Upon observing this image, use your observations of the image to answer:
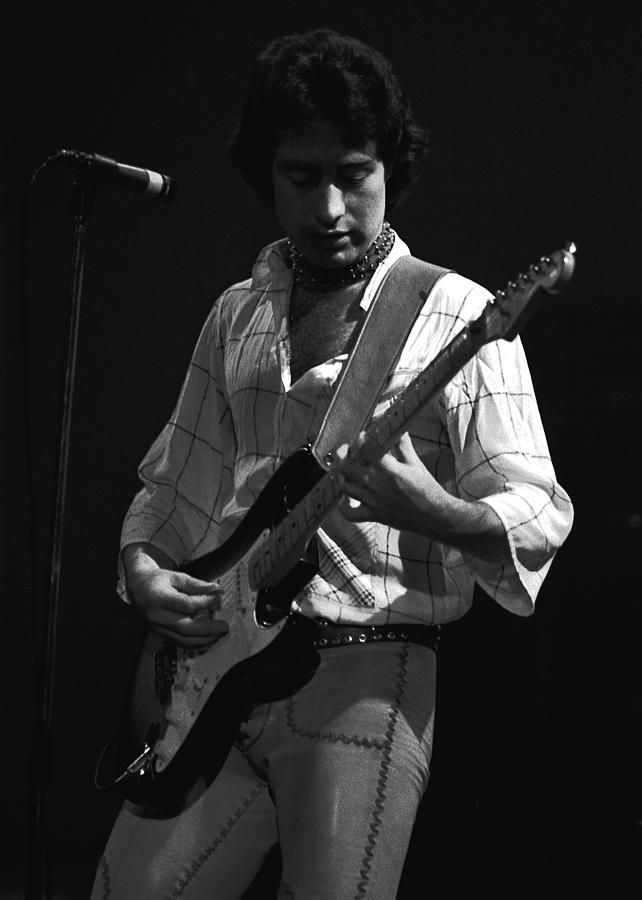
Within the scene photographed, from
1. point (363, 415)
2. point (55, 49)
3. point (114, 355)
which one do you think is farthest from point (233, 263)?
point (363, 415)

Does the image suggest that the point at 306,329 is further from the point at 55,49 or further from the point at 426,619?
the point at 55,49

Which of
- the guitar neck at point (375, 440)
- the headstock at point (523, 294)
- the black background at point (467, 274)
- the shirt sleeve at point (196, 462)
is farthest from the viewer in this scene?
the black background at point (467, 274)

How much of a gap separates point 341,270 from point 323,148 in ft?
0.63

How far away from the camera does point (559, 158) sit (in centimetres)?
232

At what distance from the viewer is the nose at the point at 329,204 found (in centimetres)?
178

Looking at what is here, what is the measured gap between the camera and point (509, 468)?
1586 millimetres

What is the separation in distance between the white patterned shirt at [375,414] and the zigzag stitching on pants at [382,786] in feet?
0.28

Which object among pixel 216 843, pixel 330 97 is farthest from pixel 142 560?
pixel 330 97

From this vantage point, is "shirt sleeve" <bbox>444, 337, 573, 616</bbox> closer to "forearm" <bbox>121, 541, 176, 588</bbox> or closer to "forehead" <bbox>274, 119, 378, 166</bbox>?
"forehead" <bbox>274, 119, 378, 166</bbox>

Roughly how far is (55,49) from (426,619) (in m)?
1.76

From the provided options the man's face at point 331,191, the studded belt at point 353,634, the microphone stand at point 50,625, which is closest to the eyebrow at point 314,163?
the man's face at point 331,191

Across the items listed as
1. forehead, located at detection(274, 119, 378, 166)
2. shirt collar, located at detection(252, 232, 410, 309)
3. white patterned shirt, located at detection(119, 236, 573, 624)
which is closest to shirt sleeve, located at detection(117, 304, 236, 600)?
white patterned shirt, located at detection(119, 236, 573, 624)

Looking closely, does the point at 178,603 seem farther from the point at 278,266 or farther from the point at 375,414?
the point at 278,266

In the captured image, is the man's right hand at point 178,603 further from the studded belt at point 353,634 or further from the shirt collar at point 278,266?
the shirt collar at point 278,266
